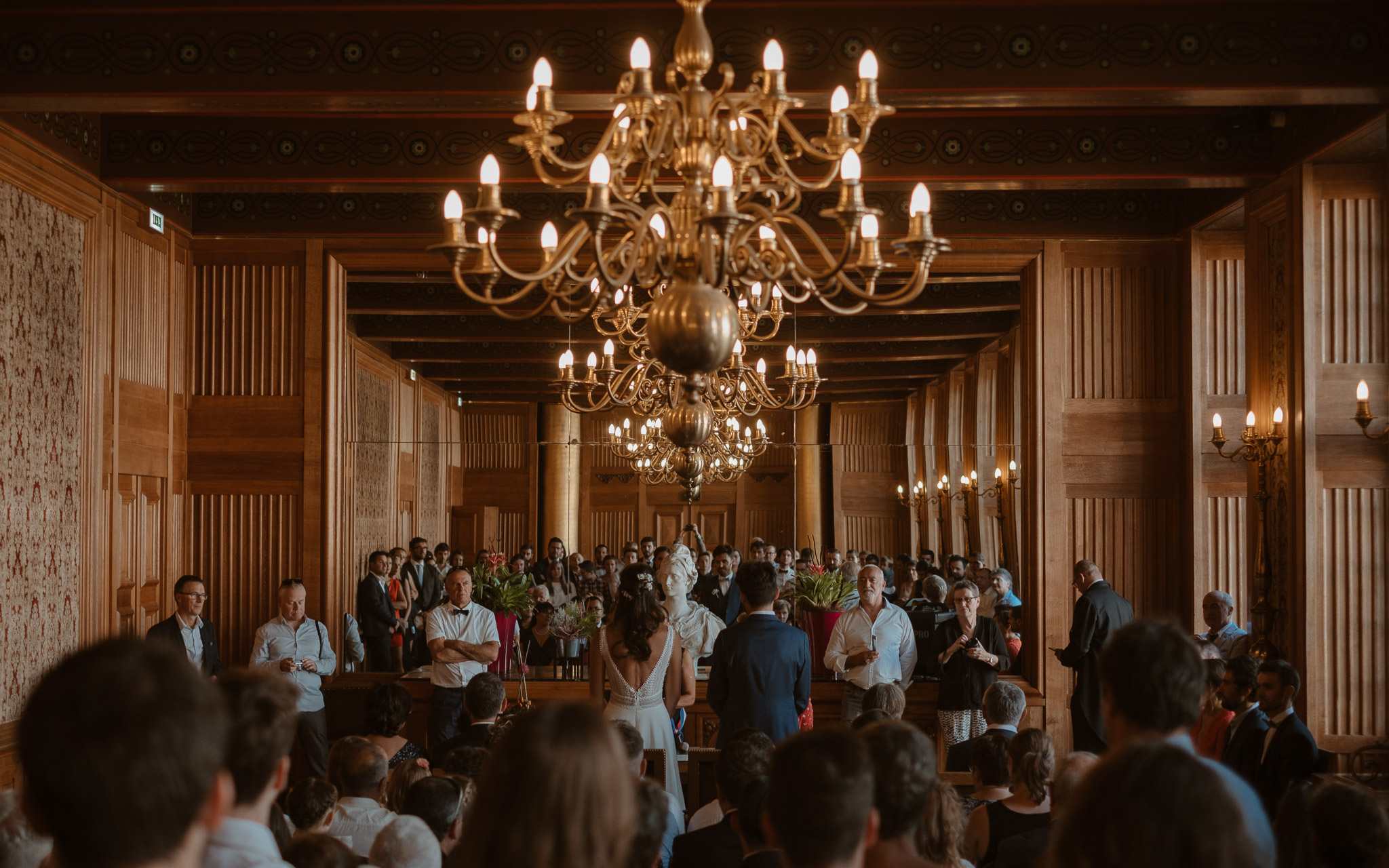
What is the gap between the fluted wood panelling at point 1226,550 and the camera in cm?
870

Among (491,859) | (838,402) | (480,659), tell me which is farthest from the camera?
Answer: (838,402)

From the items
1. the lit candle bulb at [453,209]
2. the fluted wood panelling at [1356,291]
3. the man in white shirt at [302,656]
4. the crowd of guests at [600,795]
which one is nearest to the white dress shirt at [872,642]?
the fluted wood panelling at [1356,291]

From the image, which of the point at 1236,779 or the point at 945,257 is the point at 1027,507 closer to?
the point at 945,257

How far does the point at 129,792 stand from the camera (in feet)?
4.04

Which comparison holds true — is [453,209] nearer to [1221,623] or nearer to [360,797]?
[360,797]

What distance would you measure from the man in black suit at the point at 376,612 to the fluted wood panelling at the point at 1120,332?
5.43 meters

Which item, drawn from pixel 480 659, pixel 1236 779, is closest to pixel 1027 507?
pixel 480 659

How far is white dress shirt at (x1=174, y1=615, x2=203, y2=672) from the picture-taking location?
6.71 m

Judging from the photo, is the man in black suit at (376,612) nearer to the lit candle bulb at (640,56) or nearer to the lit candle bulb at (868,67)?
the lit candle bulb at (640,56)

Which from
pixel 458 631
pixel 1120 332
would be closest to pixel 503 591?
pixel 458 631

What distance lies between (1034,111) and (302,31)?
4.22 metres

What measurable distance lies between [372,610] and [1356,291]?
23.1ft

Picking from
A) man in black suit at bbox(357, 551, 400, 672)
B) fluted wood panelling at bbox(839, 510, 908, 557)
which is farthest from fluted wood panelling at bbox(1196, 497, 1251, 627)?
man in black suit at bbox(357, 551, 400, 672)

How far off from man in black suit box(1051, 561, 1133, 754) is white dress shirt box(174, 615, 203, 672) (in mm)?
5111
